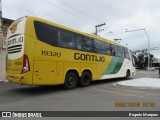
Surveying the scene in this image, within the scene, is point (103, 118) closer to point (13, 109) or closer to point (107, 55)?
point (13, 109)

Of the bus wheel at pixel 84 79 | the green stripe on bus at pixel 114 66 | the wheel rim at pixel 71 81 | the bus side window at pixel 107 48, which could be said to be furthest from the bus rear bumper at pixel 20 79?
the bus side window at pixel 107 48

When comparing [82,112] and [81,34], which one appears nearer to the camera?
[82,112]

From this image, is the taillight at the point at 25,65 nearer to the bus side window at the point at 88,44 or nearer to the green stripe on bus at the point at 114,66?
the bus side window at the point at 88,44

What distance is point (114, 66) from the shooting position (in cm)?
1620

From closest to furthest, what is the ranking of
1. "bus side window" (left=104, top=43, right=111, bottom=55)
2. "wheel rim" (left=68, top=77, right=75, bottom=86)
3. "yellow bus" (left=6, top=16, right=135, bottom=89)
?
"yellow bus" (left=6, top=16, right=135, bottom=89)
"wheel rim" (left=68, top=77, right=75, bottom=86)
"bus side window" (left=104, top=43, right=111, bottom=55)

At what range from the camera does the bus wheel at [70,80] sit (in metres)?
11.2

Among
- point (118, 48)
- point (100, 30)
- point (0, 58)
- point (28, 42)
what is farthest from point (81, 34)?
point (100, 30)

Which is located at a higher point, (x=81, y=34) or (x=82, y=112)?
(x=81, y=34)

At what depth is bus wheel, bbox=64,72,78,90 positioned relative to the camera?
11.2 metres

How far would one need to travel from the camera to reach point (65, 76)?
1098 cm

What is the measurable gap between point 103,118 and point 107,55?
31.8ft

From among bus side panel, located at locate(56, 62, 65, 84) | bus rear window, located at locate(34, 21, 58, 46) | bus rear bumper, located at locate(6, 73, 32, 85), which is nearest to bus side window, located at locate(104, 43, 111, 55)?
bus side panel, located at locate(56, 62, 65, 84)

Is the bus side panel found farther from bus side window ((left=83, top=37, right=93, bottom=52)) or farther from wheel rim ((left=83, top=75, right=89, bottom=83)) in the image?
bus side window ((left=83, top=37, right=93, bottom=52))

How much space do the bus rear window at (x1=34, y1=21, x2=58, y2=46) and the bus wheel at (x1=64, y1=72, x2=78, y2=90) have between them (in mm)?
2023
